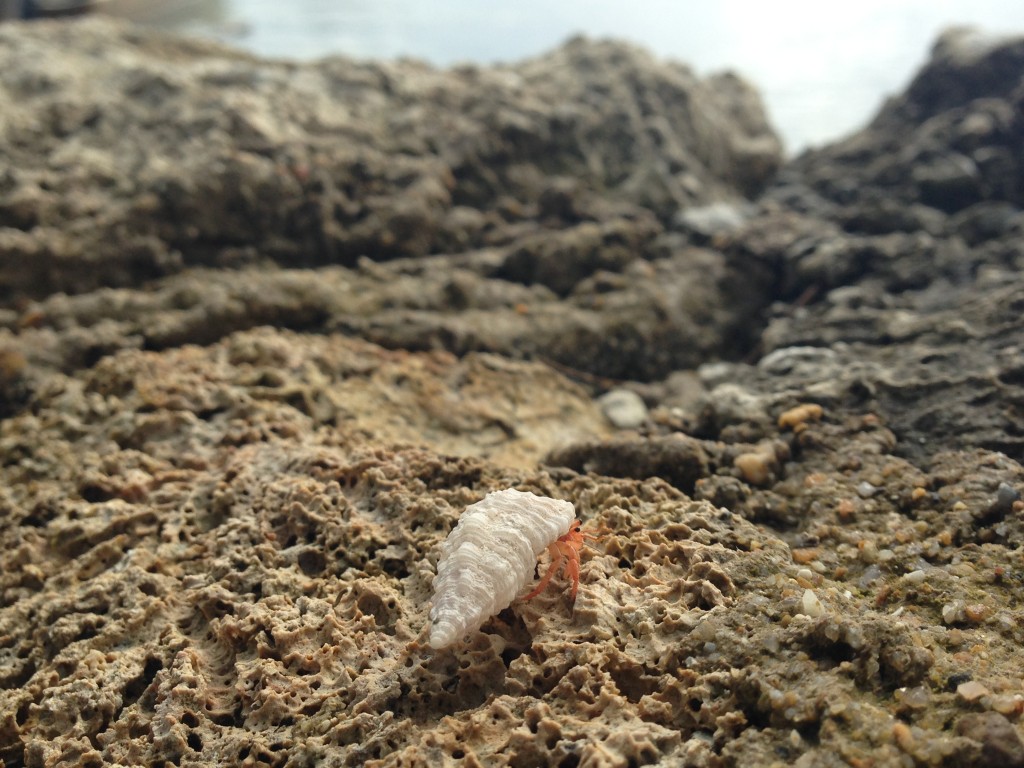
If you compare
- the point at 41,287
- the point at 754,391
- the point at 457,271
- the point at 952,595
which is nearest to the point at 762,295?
the point at 754,391

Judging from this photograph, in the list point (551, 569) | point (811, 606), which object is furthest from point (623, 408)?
point (811, 606)

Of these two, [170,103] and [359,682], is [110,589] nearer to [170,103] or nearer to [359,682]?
[359,682]

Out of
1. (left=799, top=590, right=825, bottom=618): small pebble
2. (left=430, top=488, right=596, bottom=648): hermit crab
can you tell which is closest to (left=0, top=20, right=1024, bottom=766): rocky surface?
(left=799, top=590, right=825, bottom=618): small pebble

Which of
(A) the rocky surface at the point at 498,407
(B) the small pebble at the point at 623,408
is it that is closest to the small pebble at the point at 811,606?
(A) the rocky surface at the point at 498,407

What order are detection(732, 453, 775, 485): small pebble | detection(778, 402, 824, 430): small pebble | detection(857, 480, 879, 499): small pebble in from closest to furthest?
1. detection(857, 480, 879, 499): small pebble
2. detection(732, 453, 775, 485): small pebble
3. detection(778, 402, 824, 430): small pebble

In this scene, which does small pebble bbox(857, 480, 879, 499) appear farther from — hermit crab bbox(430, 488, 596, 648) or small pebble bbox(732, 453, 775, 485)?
hermit crab bbox(430, 488, 596, 648)

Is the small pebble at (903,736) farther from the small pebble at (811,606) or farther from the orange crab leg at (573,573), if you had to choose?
the orange crab leg at (573,573)
